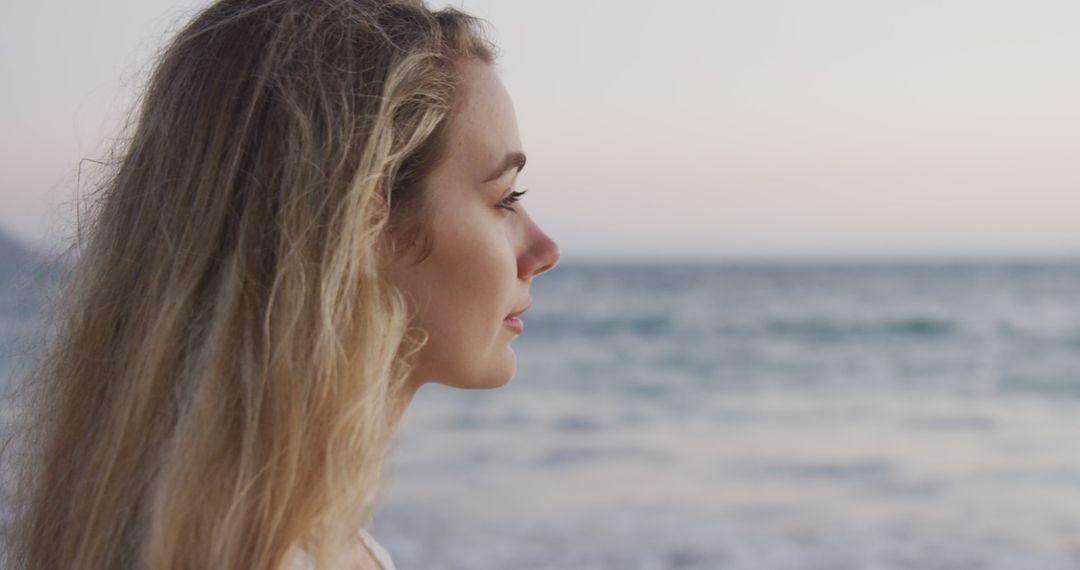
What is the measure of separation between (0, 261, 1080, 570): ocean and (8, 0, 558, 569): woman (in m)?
0.37

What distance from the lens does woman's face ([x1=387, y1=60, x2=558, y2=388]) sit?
5.89ft

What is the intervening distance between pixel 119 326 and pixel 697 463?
7.46 metres

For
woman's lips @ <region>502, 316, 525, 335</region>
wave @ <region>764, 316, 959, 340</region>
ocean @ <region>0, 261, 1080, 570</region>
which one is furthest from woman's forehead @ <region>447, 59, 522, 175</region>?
wave @ <region>764, 316, 959, 340</region>

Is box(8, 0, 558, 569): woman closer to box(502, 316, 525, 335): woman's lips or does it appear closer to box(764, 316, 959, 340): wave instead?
box(502, 316, 525, 335): woman's lips

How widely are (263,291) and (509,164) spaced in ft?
1.68

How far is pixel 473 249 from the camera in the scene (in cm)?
181

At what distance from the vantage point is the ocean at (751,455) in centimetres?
623

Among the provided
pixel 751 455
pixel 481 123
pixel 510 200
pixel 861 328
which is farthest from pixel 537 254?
pixel 861 328

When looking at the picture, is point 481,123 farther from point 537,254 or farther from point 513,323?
point 513,323

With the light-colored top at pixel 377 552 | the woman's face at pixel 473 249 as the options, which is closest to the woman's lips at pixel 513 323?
the woman's face at pixel 473 249

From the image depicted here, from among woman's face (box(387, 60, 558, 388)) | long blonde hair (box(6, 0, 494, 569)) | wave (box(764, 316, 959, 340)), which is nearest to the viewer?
long blonde hair (box(6, 0, 494, 569))

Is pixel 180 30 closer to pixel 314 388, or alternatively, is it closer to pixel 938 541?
pixel 314 388

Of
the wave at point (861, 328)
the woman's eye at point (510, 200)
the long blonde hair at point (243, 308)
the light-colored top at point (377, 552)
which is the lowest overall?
the light-colored top at point (377, 552)

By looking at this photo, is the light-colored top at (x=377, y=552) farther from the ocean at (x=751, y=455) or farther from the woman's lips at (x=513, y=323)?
the woman's lips at (x=513, y=323)
